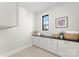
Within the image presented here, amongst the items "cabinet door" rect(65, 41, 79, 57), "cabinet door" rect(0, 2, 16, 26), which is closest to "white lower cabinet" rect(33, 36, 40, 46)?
"cabinet door" rect(0, 2, 16, 26)

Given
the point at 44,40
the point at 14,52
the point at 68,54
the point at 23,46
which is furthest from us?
the point at 44,40

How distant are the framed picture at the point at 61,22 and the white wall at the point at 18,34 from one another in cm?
86

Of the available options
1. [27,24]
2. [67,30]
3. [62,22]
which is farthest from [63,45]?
[27,24]

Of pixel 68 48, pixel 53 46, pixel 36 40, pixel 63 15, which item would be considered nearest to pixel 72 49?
pixel 68 48

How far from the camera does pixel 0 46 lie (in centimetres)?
226

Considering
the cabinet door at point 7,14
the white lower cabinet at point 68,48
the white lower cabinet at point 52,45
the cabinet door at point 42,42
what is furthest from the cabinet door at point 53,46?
the cabinet door at point 7,14

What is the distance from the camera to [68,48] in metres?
2.32

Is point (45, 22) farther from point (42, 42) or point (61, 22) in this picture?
point (42, 42)

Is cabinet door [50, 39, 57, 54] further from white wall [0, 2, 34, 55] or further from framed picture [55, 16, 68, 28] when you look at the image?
white wall [0, 2, 34, 55]

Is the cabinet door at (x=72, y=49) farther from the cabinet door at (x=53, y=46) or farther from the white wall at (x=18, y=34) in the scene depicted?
the white wall at (x=18, y=34)

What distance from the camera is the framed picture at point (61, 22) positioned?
2.69 meters

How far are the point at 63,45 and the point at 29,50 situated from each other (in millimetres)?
1169

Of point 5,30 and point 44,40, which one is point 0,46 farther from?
point 44,40

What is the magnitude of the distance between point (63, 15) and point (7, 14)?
1.68 meters
